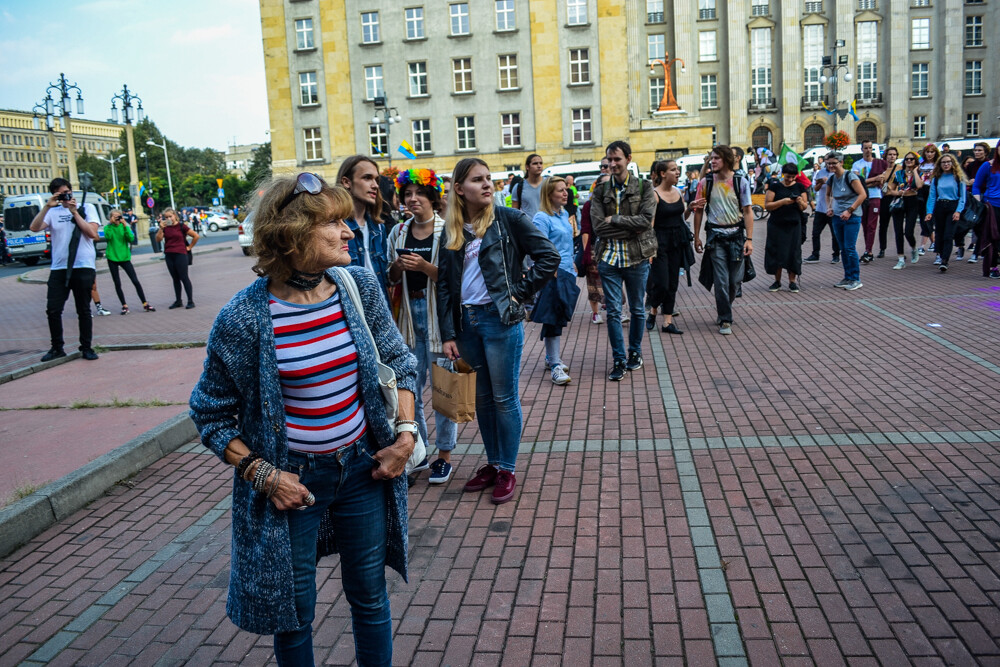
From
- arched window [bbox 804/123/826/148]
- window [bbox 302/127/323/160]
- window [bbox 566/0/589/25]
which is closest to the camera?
window [bbox 566/0/589/25]

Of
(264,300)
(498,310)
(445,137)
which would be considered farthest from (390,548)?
(445,137)

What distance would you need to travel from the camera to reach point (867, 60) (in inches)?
2376

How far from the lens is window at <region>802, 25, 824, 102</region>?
60031mm

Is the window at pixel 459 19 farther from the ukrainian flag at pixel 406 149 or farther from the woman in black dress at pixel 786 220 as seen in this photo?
the woman in black dress at pixel 786 220

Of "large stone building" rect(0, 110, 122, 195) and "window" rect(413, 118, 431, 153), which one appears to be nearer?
"window" rect(413, 118, 431, 153)

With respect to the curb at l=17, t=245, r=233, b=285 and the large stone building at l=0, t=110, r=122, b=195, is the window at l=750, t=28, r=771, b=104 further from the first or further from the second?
the large stone building at l=0, t=110, r=122, b=195

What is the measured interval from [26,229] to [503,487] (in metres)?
35.1

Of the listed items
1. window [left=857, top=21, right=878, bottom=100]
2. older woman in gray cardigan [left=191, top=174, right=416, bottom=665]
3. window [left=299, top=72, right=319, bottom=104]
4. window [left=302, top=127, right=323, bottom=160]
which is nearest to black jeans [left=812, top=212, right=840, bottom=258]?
older woman in gray cardigan [left=191, top=174, right=416, bottom=665]

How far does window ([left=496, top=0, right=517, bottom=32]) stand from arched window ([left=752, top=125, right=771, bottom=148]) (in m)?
21.7

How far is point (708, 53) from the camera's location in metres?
61.9

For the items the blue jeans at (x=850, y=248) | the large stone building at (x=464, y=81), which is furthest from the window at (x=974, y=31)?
the blue jeans at (x=850, y=248)

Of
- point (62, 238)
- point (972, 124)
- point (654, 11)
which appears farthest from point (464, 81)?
point (62, 238)

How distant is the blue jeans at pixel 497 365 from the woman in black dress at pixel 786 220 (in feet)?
25.3

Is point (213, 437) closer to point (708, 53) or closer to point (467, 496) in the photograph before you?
point (467, 496)
